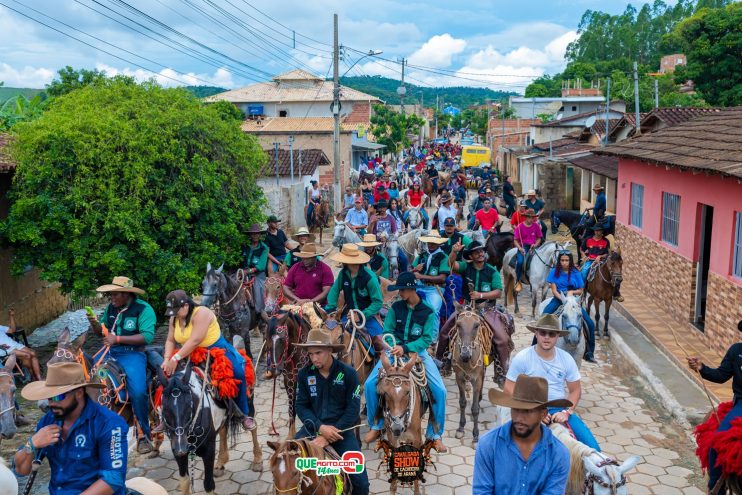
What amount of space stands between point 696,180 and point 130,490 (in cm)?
1173

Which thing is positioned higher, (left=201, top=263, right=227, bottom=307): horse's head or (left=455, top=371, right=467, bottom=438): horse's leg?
(left=201, top=263, right=227, bottom=307): horse's head

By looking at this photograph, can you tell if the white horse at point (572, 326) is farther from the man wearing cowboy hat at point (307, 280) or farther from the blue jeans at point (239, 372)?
the blue jeans at point (239, 372)

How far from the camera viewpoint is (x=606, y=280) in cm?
1309

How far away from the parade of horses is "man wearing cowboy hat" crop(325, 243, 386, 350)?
2 centimetres

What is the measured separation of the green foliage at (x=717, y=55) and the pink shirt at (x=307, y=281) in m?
36.7

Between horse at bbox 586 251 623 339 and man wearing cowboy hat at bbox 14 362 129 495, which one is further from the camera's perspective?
horse at bbox 586 251 623 339

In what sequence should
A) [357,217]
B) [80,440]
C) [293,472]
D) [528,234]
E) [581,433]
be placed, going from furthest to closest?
[357,217]
[528,234]
[581,433]
[293,472]
[80,440]

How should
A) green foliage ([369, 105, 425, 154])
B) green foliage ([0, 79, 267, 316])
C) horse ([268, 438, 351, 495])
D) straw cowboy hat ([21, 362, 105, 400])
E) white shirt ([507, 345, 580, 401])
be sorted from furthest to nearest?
green foliage ([369, 105, 425, 154])
green foliage ([0, 79, 267, 316])
white shirt ([507, 345, 580, 401])
horse ([268, 438, 351, 495])
straw cowboy hat ([21, 362, 105, 400])

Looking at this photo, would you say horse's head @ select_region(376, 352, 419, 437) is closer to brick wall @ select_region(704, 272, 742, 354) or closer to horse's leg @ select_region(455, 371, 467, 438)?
horse's leg @ select_region(455, 371, 467, 438)

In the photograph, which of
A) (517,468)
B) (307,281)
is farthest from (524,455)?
(307,281)

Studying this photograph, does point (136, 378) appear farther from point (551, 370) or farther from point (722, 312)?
point (722, 312)

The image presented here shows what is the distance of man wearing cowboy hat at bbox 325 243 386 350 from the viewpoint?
9141 mm

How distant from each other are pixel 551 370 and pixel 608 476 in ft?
4.11

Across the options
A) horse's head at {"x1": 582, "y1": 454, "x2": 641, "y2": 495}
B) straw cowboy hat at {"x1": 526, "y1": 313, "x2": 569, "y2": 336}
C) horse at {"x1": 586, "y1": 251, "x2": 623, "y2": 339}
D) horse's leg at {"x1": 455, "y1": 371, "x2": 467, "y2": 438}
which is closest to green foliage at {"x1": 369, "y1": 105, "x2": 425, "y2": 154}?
horse at {"x1": 586, "y1": 251, "x2": 623, "y2": 339}
